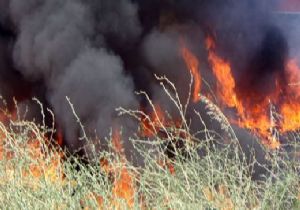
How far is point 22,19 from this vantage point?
268 inches

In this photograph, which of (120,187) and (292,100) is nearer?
(120,187)

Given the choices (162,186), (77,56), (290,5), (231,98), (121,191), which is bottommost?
(162,186)

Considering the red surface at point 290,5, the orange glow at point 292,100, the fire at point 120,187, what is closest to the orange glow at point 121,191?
the fire at point 120,187

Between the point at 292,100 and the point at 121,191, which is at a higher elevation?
the point at 292,100

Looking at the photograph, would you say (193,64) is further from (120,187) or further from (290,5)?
(120,187)

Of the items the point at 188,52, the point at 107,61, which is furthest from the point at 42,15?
the point at 188,52

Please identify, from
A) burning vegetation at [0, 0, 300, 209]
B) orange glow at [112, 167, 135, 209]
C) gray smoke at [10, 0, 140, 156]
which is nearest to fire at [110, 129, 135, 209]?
orange glow at [112, 167, 135, 209]

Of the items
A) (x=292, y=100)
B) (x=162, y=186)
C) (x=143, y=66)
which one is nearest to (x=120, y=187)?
(x=162, y=186)

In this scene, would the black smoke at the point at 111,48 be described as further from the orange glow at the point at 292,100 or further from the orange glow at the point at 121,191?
the orange glow at the point at 121,191

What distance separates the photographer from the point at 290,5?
821 centimetres

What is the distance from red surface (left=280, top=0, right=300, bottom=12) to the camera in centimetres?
812

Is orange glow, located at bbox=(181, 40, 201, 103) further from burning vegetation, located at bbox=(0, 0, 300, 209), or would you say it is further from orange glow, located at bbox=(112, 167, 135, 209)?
orange glow, located at bbox=(112, 167, 135, 209)

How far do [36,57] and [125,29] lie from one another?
43.1 inches

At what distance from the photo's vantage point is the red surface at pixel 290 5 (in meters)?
8.12
